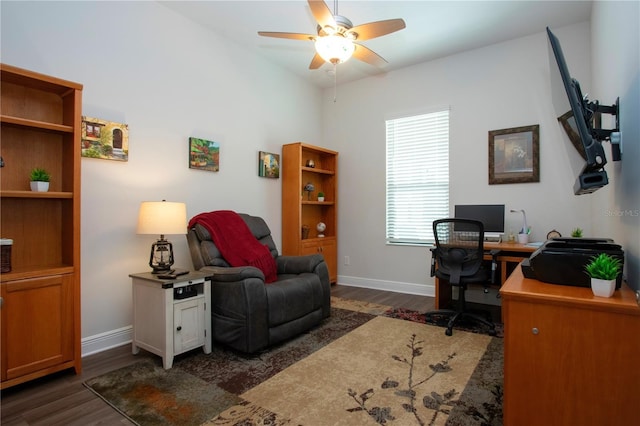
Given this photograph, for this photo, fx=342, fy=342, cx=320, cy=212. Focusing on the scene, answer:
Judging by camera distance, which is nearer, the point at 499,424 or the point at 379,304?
→ the point at 499,424

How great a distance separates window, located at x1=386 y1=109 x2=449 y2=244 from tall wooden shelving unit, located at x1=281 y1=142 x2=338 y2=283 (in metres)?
0.85

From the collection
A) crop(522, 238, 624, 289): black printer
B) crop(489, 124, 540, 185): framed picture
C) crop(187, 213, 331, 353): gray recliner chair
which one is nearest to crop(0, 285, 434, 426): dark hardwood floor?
crop(187, 213, 331, 353): gray recliner chair

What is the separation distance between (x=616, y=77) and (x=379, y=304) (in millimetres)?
2877

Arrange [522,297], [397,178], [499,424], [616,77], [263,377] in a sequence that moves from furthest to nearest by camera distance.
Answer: [397,178] < [263,377] < [616,77] < [499,424] < [522,297]

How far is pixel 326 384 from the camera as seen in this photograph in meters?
A: 2.10

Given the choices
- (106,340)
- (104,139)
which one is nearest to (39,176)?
(104,139)

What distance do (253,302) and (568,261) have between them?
1.94 metres

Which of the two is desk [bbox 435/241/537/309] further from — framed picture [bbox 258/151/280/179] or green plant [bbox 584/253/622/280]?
framed picture [bbox 258/151/280/179]

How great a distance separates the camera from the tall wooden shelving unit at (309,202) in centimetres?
441

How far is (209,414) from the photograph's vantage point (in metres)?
1.80

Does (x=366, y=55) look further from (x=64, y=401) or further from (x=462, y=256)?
(x=64, y=401)

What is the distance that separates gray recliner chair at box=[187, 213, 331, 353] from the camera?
99.2 inches

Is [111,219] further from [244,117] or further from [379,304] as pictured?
[379,304]

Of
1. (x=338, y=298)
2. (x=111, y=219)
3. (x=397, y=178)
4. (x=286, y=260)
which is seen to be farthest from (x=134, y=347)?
(x=397, y=178)
